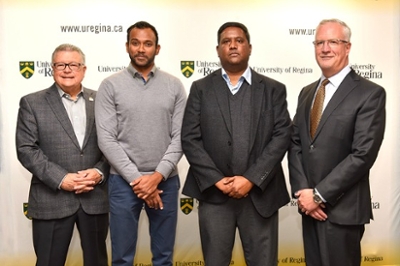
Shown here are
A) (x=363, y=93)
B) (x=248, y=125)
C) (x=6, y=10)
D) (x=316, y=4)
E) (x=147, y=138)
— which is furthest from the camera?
(x=316, y=4)

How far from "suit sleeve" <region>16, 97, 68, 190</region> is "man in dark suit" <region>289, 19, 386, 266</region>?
1.44 m

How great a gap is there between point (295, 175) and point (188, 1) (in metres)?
1.95

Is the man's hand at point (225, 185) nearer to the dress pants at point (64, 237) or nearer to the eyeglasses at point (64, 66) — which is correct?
the dress pants at point (64, 237)

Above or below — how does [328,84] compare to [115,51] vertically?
below

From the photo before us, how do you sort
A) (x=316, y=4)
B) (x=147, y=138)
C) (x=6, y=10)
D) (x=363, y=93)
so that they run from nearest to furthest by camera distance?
(x=363, y=93) < (x=147, y=138) < (x=6, y=10) < (x=316, y=4)

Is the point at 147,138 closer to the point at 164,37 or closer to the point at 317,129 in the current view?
the point at 317,129

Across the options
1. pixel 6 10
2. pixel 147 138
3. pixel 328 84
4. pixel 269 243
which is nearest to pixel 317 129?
pixel 328 84

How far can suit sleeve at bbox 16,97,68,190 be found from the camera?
280 cm

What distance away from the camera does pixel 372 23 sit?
4129mm

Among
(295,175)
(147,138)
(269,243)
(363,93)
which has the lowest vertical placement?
(269,243)

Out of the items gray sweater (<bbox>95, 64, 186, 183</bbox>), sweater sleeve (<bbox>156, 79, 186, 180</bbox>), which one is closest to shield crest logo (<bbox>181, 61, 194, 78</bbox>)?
sweater sleeve (<bbox>156, 79, 186, 180</bbox>)

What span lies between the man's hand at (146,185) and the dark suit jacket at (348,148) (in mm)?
879

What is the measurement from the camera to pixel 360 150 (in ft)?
8.19

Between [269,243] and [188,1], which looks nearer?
[269,243]
